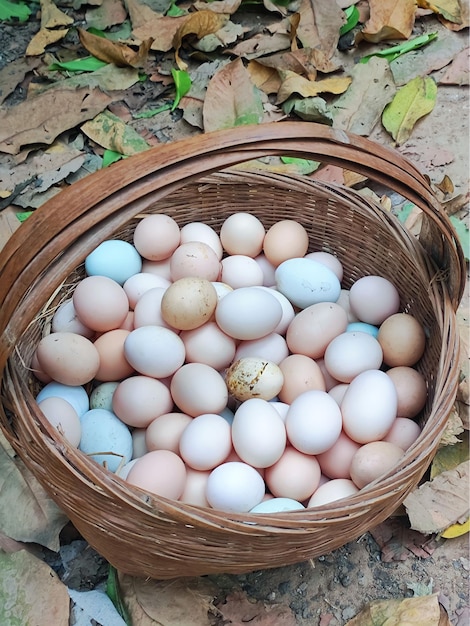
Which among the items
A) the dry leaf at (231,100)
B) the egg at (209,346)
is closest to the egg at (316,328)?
the egg at (209,346)

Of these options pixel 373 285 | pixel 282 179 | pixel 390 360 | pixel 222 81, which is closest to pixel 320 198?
pixel 282 179

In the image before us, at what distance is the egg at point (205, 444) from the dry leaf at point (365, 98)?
3.14 feet

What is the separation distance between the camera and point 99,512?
2.60 feet

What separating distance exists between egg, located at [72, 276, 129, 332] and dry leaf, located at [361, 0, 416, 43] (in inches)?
45.2

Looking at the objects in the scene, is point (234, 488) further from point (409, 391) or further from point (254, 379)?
point (409, 391)

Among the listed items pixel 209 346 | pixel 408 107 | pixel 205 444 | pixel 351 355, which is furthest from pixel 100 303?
pixel 408 107

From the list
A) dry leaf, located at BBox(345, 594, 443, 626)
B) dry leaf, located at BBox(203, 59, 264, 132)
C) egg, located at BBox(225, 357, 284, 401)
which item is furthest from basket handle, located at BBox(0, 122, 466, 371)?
dry leaf, located at BBox(203, 59, 264, 132)

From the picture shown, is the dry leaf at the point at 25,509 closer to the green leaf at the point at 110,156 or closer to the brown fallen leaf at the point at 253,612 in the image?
the brown fallen leaf at the point at 253,612

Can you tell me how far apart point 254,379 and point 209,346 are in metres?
0.11

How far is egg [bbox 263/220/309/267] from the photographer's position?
1.19 meters

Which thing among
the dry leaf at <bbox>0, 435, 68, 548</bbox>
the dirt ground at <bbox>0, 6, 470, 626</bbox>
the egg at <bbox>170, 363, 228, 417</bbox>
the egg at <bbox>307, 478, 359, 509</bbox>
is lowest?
the dirt ground at <bbox>0, 6, 470, 626</bbox>

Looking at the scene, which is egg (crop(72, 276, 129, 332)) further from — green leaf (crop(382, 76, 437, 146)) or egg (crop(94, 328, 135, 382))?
green leaf (crop(382, 76, 437, 146))

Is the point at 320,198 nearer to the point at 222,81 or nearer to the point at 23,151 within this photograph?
the point at 222,81

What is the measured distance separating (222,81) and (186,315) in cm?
82
